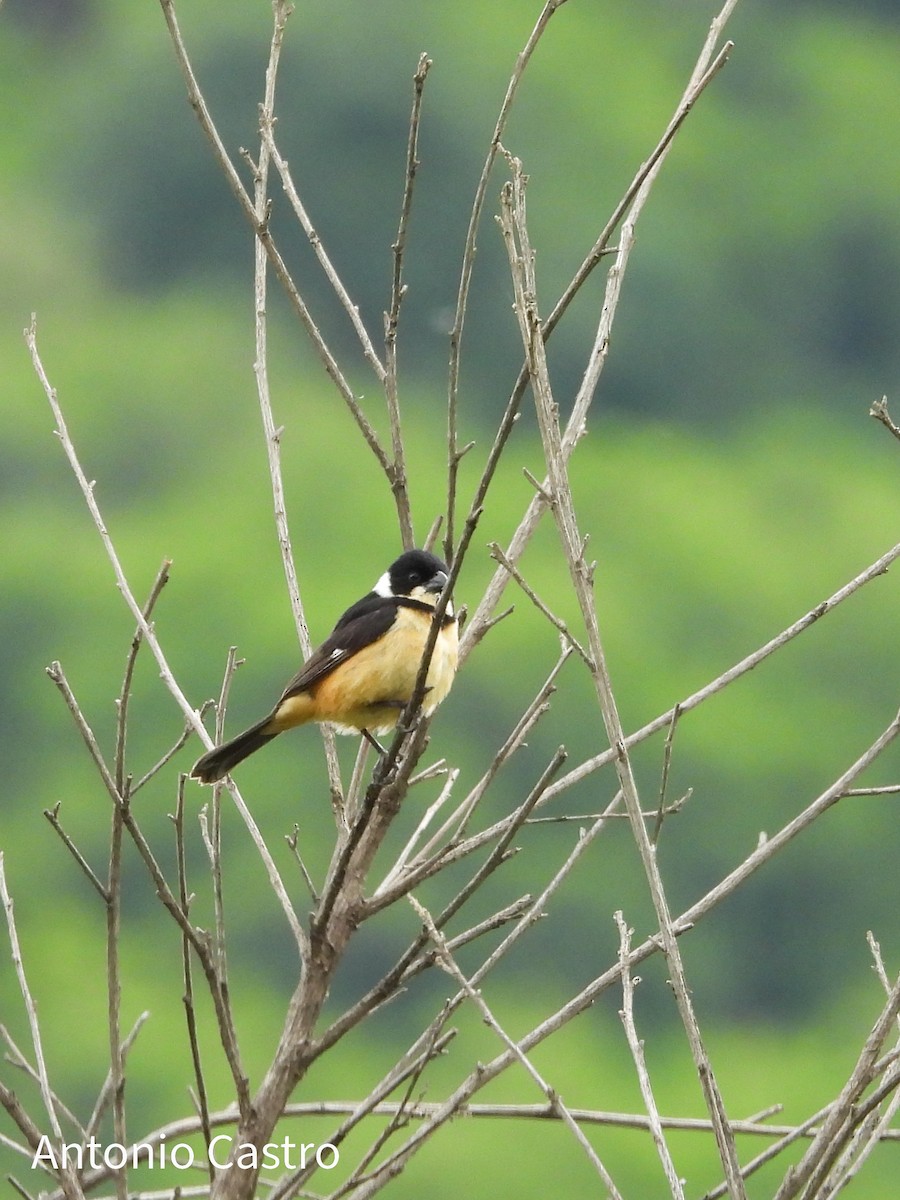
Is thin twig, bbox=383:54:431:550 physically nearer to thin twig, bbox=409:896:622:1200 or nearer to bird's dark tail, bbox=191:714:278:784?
bird's dark tail, bbox=191:714:278:784

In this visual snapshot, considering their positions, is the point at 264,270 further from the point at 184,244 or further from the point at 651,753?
the point at 184,244

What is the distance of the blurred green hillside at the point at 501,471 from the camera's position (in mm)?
17594

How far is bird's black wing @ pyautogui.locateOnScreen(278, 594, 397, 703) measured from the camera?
4.77 meters

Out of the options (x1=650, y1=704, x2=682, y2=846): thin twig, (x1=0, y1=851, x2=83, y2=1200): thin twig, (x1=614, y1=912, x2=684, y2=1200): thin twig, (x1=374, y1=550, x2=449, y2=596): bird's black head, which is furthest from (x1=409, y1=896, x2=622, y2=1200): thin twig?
(x1=374, y1=550, x2=449, y2=596): bird's black head

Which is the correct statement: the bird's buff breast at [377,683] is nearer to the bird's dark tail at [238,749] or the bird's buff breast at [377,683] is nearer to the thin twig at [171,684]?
the bird's dark tail at [238,749]

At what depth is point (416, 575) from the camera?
5039 mm

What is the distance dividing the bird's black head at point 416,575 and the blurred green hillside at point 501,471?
7029 millimetres

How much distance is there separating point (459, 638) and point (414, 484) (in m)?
22.5

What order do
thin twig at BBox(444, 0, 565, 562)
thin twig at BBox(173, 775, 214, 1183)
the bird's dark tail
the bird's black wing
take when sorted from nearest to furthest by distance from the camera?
thin twig at BBox(173, 775, 214, 1183), thin twig at BBox(444, 0, 565, 562), the bird's dark tail, the bird's black wing

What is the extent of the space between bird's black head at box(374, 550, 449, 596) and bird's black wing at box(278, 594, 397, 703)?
5 cm

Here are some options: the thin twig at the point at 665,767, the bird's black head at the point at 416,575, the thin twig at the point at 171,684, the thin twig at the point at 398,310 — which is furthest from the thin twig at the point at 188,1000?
the bird's black head at the point at 416,575

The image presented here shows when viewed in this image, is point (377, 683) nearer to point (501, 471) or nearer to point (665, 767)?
point (665, 767)

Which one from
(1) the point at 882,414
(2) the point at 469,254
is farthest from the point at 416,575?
(1) the point at 882,414

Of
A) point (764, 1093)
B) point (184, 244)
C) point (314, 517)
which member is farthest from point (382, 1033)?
point (184, 244)
